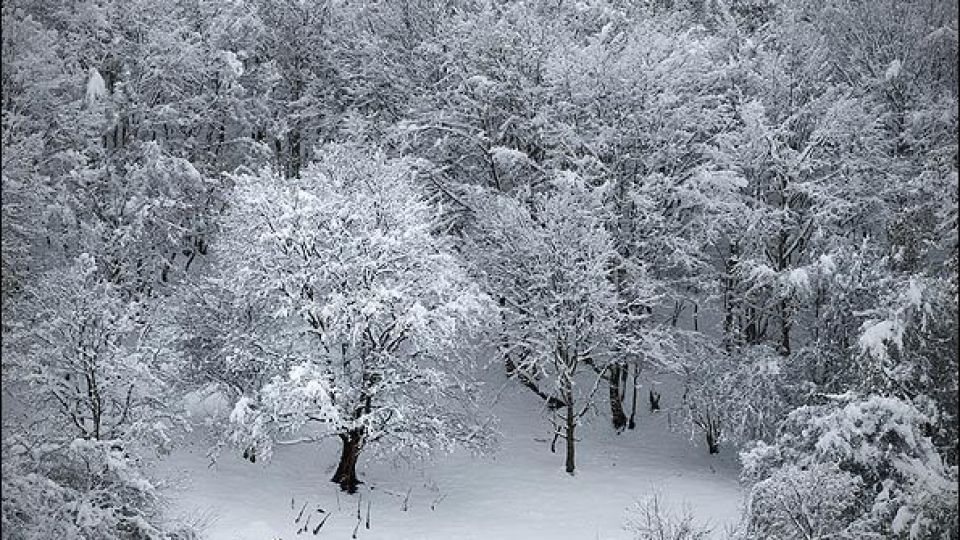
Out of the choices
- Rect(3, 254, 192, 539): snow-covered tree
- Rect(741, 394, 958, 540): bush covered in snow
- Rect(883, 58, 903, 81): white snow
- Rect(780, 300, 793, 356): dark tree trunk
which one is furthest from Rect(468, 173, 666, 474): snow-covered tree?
Rect(883, 58, 903, 81): white snow

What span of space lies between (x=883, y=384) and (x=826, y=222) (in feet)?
33.0

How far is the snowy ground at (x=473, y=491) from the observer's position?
20734 mm

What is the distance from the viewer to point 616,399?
92.1 feet

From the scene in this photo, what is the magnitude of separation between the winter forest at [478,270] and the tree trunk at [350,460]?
84mm

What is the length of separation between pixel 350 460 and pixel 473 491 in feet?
10.7

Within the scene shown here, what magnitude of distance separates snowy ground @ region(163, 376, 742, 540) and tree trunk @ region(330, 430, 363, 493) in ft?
1.23

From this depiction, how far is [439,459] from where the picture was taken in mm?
25562

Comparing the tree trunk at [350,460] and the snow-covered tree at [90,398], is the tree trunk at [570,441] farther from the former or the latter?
the snow-covered tree at [90,398]

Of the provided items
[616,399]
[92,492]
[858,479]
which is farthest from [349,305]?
[858,479]

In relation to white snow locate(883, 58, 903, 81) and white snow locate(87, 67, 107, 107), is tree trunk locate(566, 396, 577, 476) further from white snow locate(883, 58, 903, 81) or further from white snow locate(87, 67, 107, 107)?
white snow locate(87, 67, 107, 107)

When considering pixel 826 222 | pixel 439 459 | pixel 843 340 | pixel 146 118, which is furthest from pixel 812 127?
pixel 146 118

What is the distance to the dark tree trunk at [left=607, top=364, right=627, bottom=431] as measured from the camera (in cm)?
2777

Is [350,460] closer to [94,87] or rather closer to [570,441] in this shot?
[570,441]

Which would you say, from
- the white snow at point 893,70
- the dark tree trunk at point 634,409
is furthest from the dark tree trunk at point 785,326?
the white snow at point 893,70
